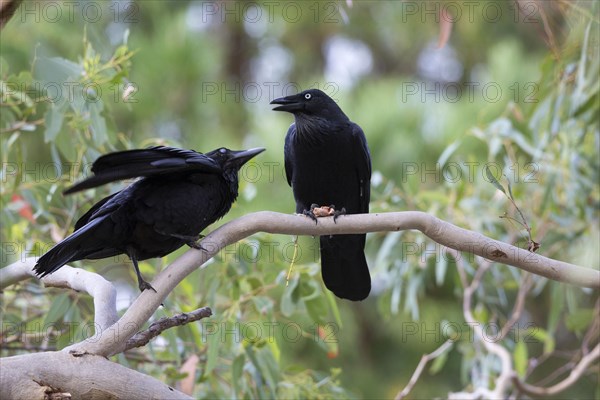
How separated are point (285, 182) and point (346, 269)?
2421mm

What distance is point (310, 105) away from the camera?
3527mm

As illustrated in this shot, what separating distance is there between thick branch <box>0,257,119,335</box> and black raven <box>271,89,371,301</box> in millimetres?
1120

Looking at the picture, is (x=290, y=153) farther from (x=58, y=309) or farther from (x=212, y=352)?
(x=58, y=309)

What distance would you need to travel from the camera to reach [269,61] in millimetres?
8875

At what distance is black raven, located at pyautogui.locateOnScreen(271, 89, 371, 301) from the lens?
3.41 m

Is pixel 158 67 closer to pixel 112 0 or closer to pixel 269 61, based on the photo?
pixel 112 0

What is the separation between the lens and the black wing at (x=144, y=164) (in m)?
2.26

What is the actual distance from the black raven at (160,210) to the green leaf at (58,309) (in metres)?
0.59

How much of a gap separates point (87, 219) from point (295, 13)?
599 cm

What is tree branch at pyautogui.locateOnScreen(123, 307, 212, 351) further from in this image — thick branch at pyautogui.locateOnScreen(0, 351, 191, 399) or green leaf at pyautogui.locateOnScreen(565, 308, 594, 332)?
green leaf at pyautogui.locateOnScreen(565, 308, 594, 332)

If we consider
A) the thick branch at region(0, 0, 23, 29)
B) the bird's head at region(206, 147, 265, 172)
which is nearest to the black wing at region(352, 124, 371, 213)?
the bird's head at region(206, 147, 265, 172)

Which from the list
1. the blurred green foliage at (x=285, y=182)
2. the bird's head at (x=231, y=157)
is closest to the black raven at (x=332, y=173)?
the blurred green foliage at (x=285, y=182)

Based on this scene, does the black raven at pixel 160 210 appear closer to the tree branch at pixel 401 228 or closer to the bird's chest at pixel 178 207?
the bird's chest at pixel 178 207

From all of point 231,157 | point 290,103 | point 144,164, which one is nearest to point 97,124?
point 231,157
